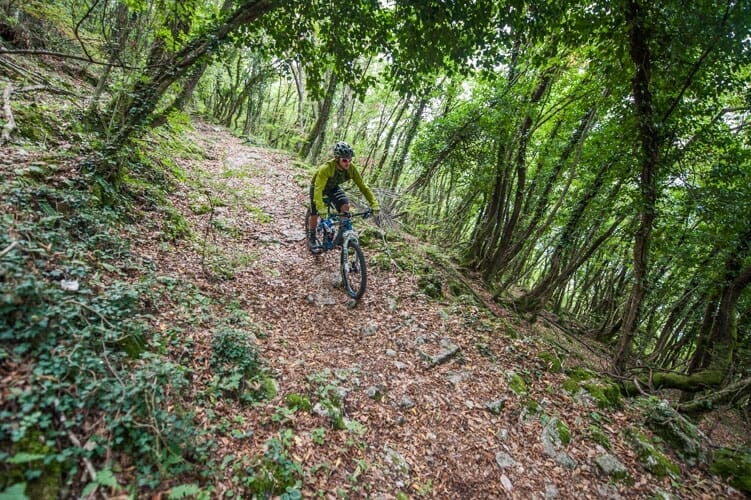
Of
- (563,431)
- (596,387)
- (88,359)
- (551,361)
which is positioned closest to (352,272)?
(551,361)

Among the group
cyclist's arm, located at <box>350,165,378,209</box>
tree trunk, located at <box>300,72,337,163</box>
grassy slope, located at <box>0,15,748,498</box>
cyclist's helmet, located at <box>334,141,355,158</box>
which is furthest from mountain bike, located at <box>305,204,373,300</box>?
tree trunk, located at <box>300,72,337,163</box>

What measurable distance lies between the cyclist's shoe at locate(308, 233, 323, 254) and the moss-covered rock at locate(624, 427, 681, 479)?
608 cm

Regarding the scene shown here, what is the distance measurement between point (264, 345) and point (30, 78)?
21.8 feet

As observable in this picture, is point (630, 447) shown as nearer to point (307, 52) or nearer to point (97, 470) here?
point (97, 470)

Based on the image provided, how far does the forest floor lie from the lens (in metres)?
3.41

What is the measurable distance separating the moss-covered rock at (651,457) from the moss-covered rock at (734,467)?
0.55 m

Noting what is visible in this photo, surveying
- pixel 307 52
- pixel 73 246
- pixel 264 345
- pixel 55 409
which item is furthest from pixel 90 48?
pixel 55 409

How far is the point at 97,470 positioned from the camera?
6.97 ft

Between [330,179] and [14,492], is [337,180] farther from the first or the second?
[14,492]

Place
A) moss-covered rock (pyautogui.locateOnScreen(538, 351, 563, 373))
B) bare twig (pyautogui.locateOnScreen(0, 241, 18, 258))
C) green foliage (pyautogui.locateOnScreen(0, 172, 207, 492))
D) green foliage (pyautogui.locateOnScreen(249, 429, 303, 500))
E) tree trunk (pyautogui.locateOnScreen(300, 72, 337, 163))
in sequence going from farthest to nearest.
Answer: tree trunk (pyautogui.locateOnScreen(300, 72, 337, 163))
moss-covered rock (pyautogui.locateOnScreen(538, 351, 563, 373))
green foliage (pyautogui.locateOnScreen(249, 429, 303, 500))
bare twig (pyautogui.locateOnScreen(0, 241, 18, 258))
green foliage (pyautogui.locateOnScreen(0, 172, 207, 492))

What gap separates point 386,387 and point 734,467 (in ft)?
15.4

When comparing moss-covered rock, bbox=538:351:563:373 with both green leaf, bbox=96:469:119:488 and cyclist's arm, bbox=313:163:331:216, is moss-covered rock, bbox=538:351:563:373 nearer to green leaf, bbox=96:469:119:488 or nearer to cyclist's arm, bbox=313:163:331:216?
cyclist's arm, bbox=313:163:331:216

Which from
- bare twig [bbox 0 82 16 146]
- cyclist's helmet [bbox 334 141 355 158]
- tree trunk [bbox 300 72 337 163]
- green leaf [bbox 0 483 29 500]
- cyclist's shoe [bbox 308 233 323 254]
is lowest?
green leaf [bbox 0 483 29 500]

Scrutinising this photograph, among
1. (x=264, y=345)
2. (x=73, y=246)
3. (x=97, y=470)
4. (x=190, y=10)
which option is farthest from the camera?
(x=190, y=10)
